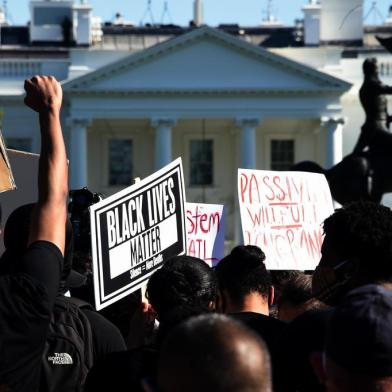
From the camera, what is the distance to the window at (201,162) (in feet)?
168

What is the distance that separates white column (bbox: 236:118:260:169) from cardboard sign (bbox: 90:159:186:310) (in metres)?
43.8

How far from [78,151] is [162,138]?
119 inches

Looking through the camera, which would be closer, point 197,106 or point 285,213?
point 285,213

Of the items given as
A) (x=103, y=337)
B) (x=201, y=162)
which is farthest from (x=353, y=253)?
(x=201, y=162)

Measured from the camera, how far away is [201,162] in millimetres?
51781

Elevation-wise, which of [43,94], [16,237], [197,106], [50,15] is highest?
[43,94]

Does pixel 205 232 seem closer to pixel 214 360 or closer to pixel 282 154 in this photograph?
pixel 214 360

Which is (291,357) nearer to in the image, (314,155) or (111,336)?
(111,336)

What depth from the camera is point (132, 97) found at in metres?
50.6

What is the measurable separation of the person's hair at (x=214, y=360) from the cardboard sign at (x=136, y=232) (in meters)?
2.07

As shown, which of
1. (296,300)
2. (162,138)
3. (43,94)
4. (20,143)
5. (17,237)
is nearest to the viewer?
(43,94)

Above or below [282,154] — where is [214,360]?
above

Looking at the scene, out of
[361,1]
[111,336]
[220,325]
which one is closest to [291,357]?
[111,336]

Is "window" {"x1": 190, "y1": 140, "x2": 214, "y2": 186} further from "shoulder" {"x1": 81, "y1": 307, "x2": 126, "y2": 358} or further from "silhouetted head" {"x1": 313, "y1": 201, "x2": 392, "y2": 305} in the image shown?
"silhouetted head" {"x1": 313, "y1": 201, "x2": 392, "y2": 305}
